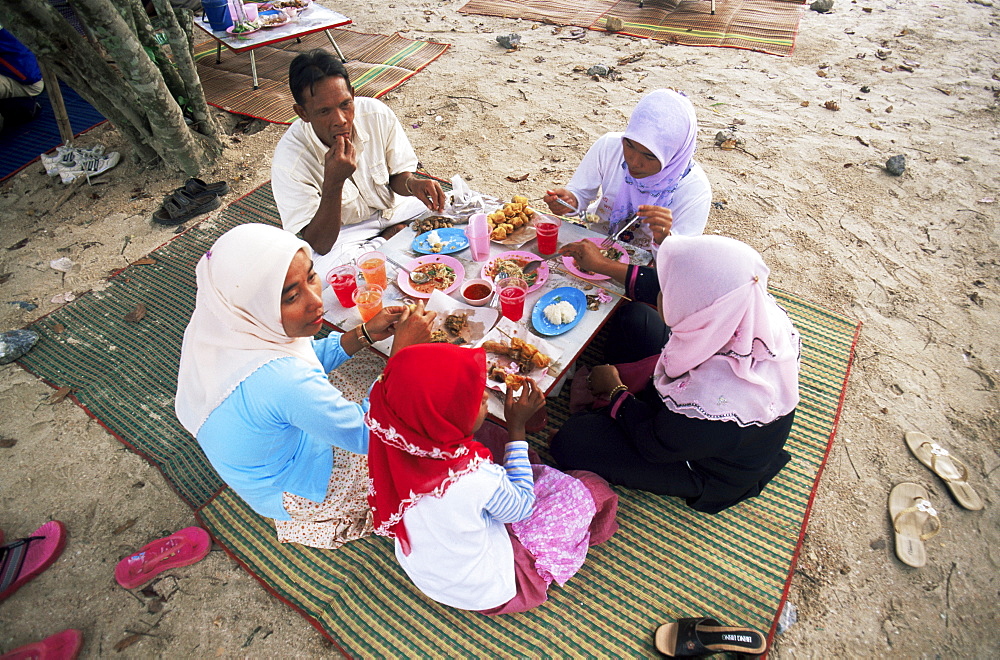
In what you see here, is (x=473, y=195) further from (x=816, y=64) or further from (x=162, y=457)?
(x=816, y=64)

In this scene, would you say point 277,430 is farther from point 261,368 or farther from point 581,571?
point 581,571

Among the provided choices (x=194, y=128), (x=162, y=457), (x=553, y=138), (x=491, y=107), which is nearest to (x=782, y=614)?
(x=162, y=457)

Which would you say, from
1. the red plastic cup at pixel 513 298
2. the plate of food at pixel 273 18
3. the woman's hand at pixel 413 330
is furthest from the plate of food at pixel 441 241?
the plate of food at pixel 273 18

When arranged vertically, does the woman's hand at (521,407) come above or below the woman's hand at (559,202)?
below

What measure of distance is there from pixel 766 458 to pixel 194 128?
22.9ft

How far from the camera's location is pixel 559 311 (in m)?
2.81

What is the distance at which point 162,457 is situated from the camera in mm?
3494

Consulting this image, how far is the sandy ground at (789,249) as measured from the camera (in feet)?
9.12

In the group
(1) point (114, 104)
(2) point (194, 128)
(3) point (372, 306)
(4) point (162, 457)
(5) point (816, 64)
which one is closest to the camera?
(3) point (372, 306)

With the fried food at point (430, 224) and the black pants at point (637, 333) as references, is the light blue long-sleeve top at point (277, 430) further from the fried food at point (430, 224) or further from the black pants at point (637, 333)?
the black pants at point (637, 333)

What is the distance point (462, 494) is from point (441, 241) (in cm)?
190

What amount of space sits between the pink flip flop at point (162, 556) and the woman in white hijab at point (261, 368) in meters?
0.81

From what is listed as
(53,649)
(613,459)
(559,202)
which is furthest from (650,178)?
(53,649)

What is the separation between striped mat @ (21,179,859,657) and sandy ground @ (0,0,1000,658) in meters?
0.11
